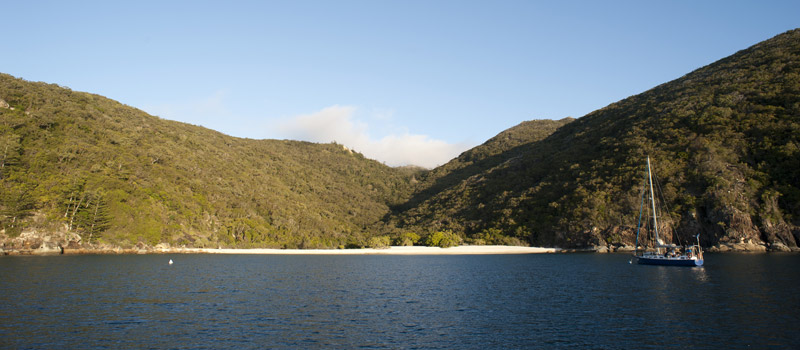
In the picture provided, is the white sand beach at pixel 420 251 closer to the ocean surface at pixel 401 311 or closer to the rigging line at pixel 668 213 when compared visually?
the rigging line at pixel 668 213

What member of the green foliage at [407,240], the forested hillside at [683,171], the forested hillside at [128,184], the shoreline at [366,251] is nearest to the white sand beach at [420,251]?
the shoreline at [366,251]

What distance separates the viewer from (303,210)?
16912 cm

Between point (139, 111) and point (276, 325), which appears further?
point (139, 111)

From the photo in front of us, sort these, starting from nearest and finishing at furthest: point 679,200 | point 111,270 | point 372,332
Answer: point 372,332
point 111,270
point 679,200

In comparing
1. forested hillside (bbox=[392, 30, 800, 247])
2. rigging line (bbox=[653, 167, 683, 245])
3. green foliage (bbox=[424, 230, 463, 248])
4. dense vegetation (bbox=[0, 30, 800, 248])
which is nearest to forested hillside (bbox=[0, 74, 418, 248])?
dense vegetation (bbox=[0, 30, 800, 248])

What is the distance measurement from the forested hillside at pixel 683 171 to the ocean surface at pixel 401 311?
Answer: 160ft

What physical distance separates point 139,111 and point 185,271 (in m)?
147

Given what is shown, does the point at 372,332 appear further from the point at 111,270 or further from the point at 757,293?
the point at 111,270

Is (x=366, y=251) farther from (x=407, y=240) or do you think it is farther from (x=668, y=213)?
(x=668, y=213)

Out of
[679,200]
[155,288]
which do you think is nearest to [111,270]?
[155,288]

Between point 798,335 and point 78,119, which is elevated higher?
point 78,119

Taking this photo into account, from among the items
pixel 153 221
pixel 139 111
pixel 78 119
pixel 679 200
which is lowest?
pixel 153 221

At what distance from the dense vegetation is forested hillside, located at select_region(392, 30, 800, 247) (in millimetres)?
409

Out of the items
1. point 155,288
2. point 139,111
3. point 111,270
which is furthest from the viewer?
point 139,111
